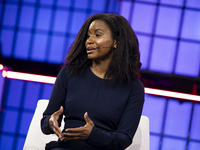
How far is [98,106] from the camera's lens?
5.23ft

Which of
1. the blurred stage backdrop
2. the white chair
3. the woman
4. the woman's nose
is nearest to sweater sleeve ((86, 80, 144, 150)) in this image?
the woman

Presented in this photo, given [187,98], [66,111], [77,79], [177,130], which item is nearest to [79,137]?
[66,111]

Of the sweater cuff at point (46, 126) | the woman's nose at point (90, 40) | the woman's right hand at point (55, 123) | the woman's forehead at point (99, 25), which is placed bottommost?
the sweater cuff at point (46, 126)

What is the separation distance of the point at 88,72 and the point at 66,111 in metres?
0.25

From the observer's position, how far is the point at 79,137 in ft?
4.48

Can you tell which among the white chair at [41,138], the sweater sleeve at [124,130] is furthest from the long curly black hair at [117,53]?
the white chair at [41,138]

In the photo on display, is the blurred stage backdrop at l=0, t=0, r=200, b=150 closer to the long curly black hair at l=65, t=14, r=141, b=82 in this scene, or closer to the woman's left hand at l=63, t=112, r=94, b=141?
the long curly black hair at l=65, t=14, r=141, b=82

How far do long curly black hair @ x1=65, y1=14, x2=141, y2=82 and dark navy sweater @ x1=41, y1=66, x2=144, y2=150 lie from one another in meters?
A: 0.05

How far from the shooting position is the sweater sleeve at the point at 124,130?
56.5 inches

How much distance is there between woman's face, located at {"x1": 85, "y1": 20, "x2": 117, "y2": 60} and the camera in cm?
161

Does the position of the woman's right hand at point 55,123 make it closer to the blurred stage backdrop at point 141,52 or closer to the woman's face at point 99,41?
the woman's face at point 99,41

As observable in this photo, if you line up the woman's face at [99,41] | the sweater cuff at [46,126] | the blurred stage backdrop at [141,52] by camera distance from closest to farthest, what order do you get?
the sweater cuff at [46,126]
the woman's face at [99,41]
the blurred stage backdrop at [141,52]

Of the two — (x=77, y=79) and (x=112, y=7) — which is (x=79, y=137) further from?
(x=112, y=7)

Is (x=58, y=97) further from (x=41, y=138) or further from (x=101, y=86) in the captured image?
(x=41, y=138)
